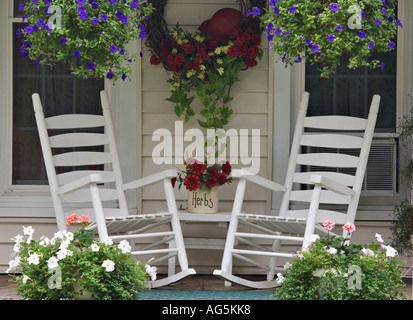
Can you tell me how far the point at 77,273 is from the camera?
8.85 ft

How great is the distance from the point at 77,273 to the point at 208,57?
193 centimetres

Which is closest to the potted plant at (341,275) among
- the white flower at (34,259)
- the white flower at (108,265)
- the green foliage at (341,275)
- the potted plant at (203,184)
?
the green foliage at (341,275)

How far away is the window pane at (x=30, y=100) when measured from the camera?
4.40 metres

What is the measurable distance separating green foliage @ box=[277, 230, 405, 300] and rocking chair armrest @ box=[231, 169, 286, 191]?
40.6 inches

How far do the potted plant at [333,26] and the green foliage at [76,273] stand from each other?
4.55 ft

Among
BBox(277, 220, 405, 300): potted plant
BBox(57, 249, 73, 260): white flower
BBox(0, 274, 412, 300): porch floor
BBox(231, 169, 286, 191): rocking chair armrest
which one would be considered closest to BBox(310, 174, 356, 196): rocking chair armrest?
BBox(231, 169, 286, 191): rocking chair armrest

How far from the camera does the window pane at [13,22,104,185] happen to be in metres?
4.40

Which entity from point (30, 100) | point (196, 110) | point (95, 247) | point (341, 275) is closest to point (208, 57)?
point (196, 110)

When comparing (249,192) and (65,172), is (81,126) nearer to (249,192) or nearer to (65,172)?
(65,172)

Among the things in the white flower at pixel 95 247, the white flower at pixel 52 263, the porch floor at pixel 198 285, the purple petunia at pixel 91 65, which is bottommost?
the porch floor at pixel 198 285

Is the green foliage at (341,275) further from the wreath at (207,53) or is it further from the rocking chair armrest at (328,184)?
the wreath at (207,53)

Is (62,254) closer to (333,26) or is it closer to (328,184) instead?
(328,184)

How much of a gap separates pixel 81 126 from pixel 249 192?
111cm
